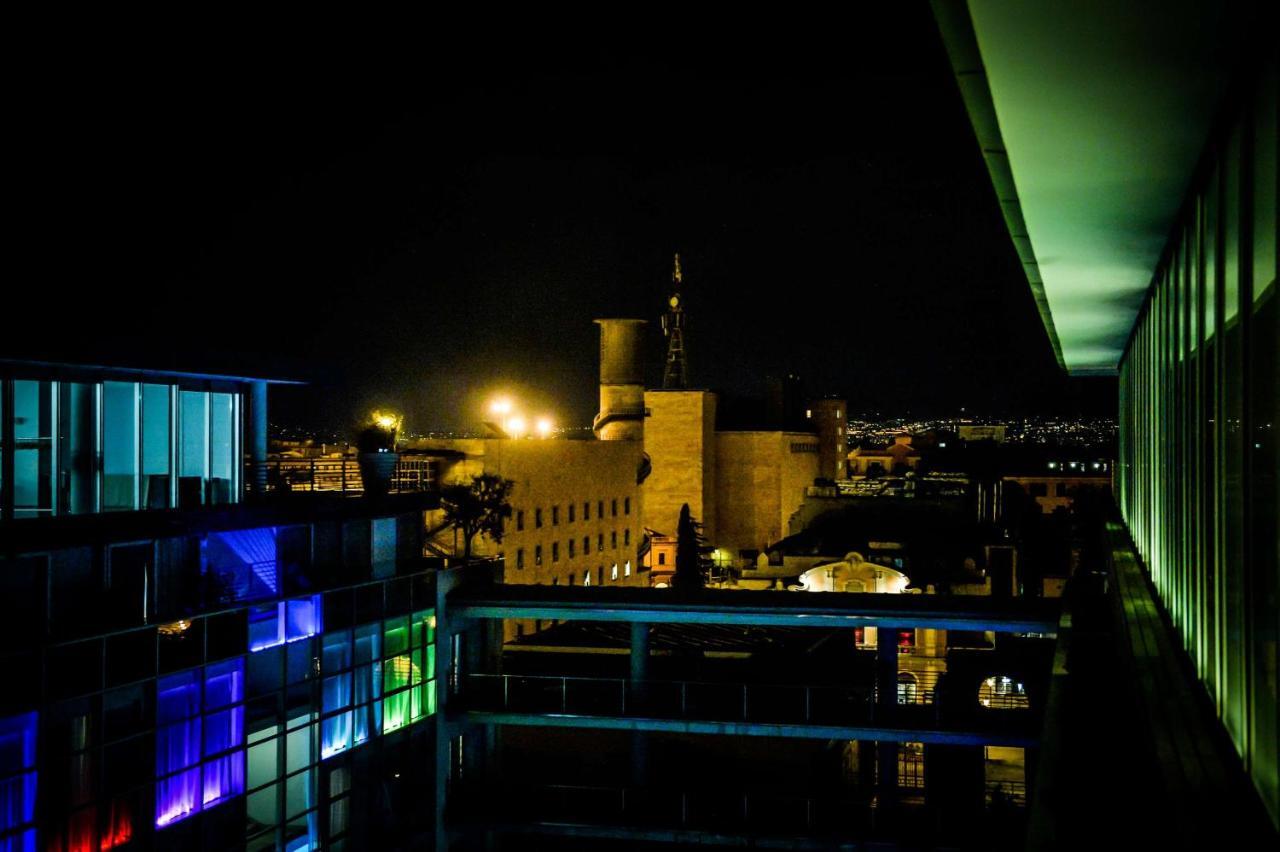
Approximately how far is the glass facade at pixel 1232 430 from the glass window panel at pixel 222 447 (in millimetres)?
12902

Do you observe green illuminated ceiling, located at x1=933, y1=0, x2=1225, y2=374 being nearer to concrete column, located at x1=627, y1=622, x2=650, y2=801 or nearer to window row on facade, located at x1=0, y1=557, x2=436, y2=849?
window row on facade, located at x1=0, y1=557, x2=436, y2=849

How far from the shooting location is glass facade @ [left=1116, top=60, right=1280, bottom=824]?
114 inches

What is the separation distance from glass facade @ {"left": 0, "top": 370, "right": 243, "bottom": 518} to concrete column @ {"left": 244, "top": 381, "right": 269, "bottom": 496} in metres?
0.32

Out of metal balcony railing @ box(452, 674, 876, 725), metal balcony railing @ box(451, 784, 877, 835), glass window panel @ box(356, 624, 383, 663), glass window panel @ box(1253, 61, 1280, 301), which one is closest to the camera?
glass window panel @ box(1253, 61, 1280, 301)

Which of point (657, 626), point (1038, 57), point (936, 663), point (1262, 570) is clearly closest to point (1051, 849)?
point (1262, 570)

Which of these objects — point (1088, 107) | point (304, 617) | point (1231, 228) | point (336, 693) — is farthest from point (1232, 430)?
point (336, 693)

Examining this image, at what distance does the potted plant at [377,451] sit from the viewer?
741 inches

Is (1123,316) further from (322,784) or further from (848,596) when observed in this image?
(322,784)

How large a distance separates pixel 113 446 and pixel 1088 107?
12699mm

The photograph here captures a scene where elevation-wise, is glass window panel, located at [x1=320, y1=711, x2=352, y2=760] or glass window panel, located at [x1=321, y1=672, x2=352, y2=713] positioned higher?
glass window panel, located at [x1=321, y1=672, x2=352, y2=713]

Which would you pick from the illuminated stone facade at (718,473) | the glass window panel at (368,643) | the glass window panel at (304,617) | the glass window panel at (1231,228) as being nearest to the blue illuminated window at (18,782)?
the glass window panel at (304,617)

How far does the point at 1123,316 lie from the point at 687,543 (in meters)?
34.6

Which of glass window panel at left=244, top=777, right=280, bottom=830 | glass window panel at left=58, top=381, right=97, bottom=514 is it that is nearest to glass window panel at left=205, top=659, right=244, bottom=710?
glass window panel at left=244, top=777, right=280, bottom=830

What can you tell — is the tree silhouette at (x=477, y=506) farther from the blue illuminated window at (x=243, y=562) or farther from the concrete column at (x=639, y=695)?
the blue illuminated window at (x=243, y=562)
